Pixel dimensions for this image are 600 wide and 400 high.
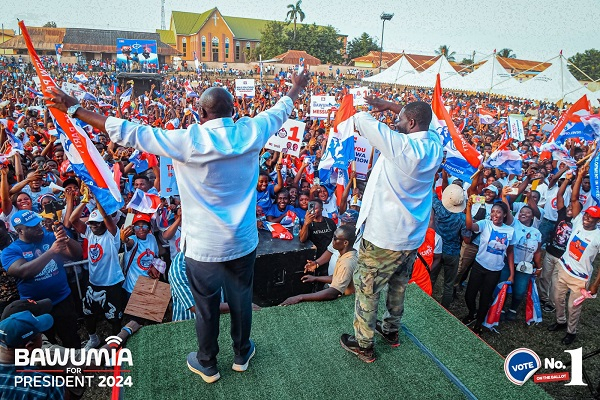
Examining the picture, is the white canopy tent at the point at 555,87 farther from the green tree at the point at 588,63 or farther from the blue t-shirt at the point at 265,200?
the green tree at the point at 588,63

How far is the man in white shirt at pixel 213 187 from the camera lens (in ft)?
7.20

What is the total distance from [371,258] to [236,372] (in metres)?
1.31

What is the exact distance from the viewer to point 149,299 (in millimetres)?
4152

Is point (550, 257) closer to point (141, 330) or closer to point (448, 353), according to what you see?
point (448, 353)

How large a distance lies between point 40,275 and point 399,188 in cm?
366

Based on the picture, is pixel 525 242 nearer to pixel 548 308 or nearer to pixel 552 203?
pixel 548 308

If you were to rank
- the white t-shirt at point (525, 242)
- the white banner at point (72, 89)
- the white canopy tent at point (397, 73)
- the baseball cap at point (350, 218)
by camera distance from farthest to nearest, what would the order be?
the white canopy tent at point (397, 73) → the white banner at point (72, 89) → the white t-shirt at point (525, 242) → the baseball cap at point (350, 218)

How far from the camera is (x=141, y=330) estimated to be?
340 cm

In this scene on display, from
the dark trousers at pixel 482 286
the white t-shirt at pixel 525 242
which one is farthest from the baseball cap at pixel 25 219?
the white t-shirt at pixel 525 242

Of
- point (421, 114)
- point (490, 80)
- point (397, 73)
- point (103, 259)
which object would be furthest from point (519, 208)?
point (397, 73)

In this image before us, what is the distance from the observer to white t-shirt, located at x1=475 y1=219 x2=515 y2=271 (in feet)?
17.8

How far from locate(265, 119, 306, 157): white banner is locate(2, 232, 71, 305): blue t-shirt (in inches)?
167

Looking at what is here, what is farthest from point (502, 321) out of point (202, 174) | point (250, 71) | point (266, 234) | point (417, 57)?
point (417, 57)

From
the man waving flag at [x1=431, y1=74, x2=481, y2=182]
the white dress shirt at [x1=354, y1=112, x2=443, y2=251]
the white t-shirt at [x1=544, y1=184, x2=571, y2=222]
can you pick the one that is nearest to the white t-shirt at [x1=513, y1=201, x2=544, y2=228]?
the white t-shirt at [x1=544, y1=184, x2=571, y2=222]
